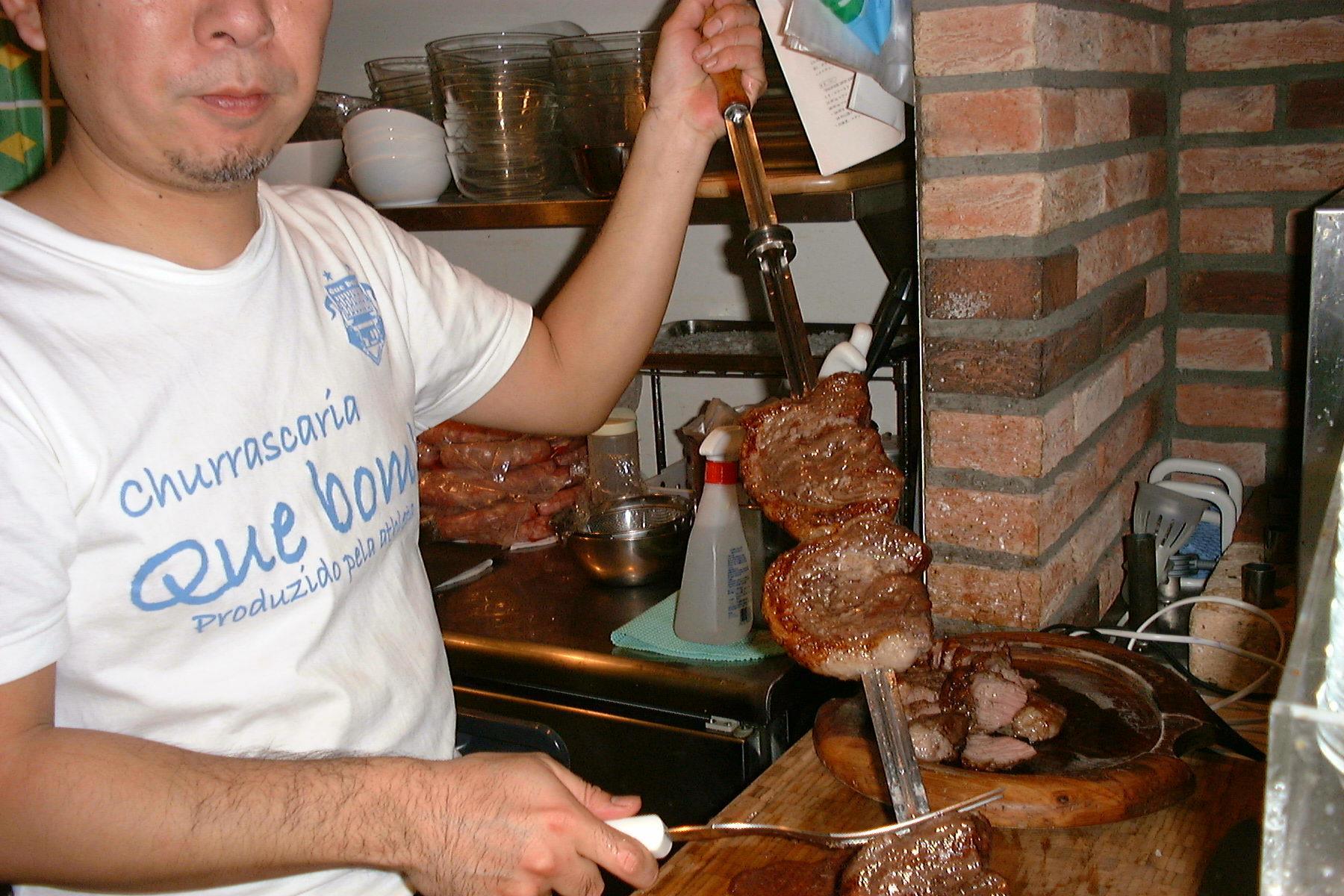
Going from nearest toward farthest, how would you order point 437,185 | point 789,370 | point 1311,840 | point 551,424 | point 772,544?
1. point 1311,840
2. point 789,370
3. point 551,424
4. point 772,544
5. point 437,185

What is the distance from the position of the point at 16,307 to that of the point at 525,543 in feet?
4.95

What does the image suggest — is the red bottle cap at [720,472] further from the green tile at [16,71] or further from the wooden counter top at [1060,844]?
the green tile at [16,71]

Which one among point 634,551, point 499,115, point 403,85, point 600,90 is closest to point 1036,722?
point 634,551

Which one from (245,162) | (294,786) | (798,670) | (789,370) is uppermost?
(245,162)

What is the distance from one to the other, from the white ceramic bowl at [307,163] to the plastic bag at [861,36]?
1.29 m

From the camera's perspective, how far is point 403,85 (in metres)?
2.57

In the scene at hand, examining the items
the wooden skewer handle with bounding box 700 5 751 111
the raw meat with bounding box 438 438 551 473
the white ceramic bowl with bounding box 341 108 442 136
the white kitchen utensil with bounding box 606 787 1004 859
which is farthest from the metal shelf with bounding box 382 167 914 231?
the white kitchen utensil with bounding box 606 787 1004 859

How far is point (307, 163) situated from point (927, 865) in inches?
82.4

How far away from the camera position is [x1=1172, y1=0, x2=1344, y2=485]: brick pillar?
6.63ft

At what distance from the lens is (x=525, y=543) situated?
2.50m

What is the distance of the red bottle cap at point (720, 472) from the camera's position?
1899mm

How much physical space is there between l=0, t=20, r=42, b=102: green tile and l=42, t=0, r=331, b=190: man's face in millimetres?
1456

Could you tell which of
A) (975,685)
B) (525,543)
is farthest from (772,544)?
(975,685)

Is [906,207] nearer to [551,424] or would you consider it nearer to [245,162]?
[551,424]
